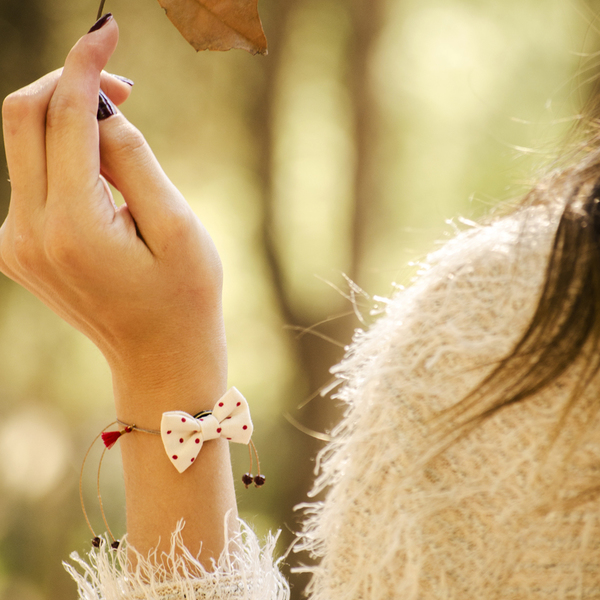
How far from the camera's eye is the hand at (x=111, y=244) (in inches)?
17.6

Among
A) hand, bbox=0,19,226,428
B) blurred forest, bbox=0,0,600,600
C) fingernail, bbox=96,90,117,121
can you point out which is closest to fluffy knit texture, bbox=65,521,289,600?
hand, bbox=0,19,226,428

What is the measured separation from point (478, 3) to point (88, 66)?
186cm

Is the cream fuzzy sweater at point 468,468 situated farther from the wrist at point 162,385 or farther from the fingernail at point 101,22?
the fingernail at point 101,22

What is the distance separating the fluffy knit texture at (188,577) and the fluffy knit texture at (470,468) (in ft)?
0.62

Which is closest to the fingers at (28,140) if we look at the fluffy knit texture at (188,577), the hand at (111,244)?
the hand at (111,244)

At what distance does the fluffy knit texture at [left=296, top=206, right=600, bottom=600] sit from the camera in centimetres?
28

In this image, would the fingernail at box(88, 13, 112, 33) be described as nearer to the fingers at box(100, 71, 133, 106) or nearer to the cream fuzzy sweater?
the fingers at box(100, 71, 133, 106)

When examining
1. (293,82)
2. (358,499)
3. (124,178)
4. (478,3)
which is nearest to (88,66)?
(124,178)

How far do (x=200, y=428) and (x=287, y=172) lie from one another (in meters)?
→ 1.49

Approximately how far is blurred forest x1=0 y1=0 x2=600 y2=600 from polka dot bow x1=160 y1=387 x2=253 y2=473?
121 cm

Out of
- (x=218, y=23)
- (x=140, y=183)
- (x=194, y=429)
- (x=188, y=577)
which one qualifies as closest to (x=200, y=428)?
(x=194, y=429)

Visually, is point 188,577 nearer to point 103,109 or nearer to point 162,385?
point 162,385

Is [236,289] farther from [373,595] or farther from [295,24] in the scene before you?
[373,595]

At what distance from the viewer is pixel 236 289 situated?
1904 mm
